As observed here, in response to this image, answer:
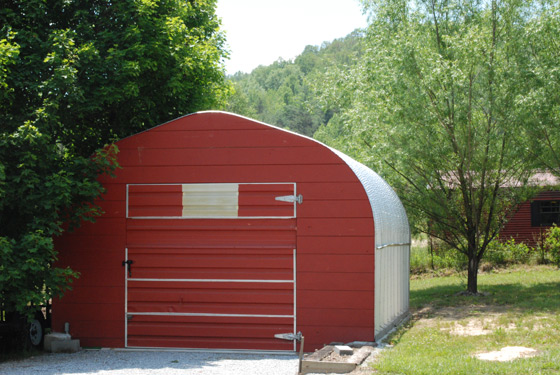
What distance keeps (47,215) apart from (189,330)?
2.44 m

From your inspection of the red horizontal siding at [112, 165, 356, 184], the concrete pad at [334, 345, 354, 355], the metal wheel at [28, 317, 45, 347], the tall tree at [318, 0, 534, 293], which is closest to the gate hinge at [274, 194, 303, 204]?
the red horizontal siding at [112, 165, 356, 184]

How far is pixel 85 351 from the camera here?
9805 mm

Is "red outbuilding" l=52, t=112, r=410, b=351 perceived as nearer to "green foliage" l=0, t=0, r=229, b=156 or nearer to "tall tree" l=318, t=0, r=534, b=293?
"green foliage" l=0, t=0, r=229, b=156

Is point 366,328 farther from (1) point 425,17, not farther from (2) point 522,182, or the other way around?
(1) point 425,17

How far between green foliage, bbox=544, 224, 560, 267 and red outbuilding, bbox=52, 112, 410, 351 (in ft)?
47.6

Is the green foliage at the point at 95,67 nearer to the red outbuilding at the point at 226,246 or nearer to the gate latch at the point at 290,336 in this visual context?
the red outbuilding at the point at 226,246

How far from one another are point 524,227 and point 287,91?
7876 centimetres

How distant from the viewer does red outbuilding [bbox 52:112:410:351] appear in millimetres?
9562

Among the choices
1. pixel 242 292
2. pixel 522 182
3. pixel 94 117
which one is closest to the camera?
pixel 242 292

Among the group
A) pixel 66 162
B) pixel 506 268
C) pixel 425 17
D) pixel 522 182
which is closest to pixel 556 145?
pixel 522 182

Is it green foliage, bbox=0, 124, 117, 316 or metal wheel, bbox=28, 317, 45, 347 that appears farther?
metal wheel, bbox=28, 317, 45, 347

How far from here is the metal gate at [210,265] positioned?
382 inches

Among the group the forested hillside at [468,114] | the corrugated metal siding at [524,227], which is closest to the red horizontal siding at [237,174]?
the forested hillside at [468,114]

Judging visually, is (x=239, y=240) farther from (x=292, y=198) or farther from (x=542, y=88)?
(x=542, y=88)
